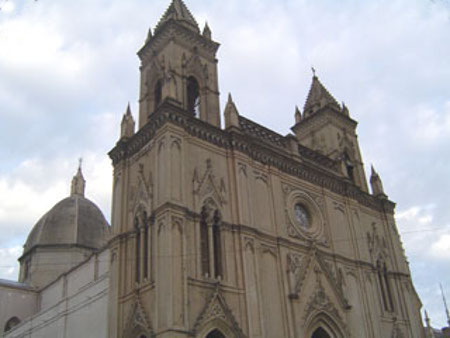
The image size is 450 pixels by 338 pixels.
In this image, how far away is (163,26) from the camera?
86.2 ft

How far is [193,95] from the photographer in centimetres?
2655

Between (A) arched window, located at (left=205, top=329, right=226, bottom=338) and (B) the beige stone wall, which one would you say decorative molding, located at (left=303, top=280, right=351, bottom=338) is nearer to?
(A) arched window, located at (left=205, top=329, right=226, bottom=338)

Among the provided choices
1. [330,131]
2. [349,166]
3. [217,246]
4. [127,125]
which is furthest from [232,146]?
[349,166]

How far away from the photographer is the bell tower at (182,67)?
2550 centimetres

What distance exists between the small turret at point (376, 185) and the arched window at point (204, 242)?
49.2 feet

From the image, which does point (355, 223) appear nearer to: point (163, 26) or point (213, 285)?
point (213, 285)

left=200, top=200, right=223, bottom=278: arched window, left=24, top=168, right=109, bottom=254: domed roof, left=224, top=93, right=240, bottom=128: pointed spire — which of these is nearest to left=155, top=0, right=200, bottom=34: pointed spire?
left=224, top=93, right=240, bottom=128: pointed spire

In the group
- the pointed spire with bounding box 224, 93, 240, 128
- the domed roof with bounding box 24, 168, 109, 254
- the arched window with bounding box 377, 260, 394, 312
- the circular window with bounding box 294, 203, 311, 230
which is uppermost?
the domed roof with bounding box 24, 168, 109, 254

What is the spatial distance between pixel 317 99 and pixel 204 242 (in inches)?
691

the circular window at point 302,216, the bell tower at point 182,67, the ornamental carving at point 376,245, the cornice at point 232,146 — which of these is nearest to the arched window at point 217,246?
the cornice at point 232,146

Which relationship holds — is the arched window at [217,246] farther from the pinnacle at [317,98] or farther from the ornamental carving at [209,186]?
the pinnacle at [317,98]

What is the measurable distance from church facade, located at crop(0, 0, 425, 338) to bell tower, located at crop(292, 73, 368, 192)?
0.34 feet

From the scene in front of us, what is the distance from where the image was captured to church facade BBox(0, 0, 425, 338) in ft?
66.0

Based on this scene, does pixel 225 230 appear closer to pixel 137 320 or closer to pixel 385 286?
pixel 137 320
